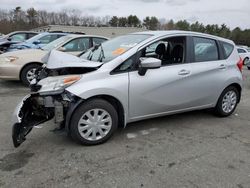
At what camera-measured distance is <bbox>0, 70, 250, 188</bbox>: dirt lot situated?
114 inches

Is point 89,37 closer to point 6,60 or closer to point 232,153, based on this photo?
point 6,60

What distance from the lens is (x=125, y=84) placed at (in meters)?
3.72

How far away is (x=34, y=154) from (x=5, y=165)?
1.25ft

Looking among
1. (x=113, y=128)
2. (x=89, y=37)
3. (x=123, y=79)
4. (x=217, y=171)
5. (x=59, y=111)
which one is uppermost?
(x=89, y=37)

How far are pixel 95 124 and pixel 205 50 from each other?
8.09ft

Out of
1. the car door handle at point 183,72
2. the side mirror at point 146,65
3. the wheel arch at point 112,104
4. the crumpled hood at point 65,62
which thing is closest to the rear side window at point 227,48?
the car door handle at point 183,72

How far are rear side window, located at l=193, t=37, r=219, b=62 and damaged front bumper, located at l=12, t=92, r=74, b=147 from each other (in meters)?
2.39

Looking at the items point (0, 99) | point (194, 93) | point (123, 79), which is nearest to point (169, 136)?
point (194, 93)

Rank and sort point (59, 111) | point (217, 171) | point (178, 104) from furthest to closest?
1. point (178, 104)
2. point (59, 111)
3. point (217, 171)

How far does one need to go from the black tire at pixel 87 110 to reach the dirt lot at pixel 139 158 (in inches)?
4.5

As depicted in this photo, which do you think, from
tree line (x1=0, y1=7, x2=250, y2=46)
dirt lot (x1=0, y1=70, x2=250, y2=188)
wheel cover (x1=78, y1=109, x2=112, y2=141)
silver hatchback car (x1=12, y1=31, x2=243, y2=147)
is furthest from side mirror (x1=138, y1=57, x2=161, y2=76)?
tree line (x1=0, y1=7, x2=250, y2=46)

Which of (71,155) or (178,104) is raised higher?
(178,104)

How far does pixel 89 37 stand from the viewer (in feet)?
28.0

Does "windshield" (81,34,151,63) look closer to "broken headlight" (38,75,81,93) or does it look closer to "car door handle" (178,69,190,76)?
"broken headlight" (38,75,81,93)
